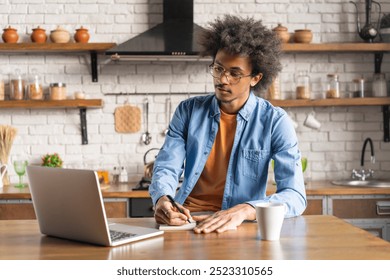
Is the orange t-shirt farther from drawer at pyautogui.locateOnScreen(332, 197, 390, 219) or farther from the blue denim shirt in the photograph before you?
drawer at pyautogui.locateOnScreen(332, 197, 390, 219)

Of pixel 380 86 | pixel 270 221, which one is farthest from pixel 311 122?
pixel 270 221

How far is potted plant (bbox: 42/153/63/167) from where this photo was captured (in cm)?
442

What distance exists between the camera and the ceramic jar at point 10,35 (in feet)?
14.5

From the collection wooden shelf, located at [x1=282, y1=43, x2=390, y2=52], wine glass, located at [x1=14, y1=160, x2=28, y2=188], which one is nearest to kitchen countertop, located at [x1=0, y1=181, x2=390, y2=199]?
wine glass, located at [x1=14, y1=160, x2=28, y2=188]

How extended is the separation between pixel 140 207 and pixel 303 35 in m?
1.75

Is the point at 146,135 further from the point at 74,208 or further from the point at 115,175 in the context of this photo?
the point at 74,208

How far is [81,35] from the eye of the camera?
175 inches

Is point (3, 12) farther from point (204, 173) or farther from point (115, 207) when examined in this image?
point (204, 173)

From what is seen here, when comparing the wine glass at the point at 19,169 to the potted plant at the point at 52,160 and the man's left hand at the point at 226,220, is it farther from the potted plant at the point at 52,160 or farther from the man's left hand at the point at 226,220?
the man's left hand at the point at 226,220

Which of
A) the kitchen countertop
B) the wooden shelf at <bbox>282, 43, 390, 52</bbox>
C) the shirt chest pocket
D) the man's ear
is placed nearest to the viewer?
the shirt chest pocket

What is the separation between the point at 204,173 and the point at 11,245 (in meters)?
1.00

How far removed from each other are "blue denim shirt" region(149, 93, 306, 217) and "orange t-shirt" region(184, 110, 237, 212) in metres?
0.04
